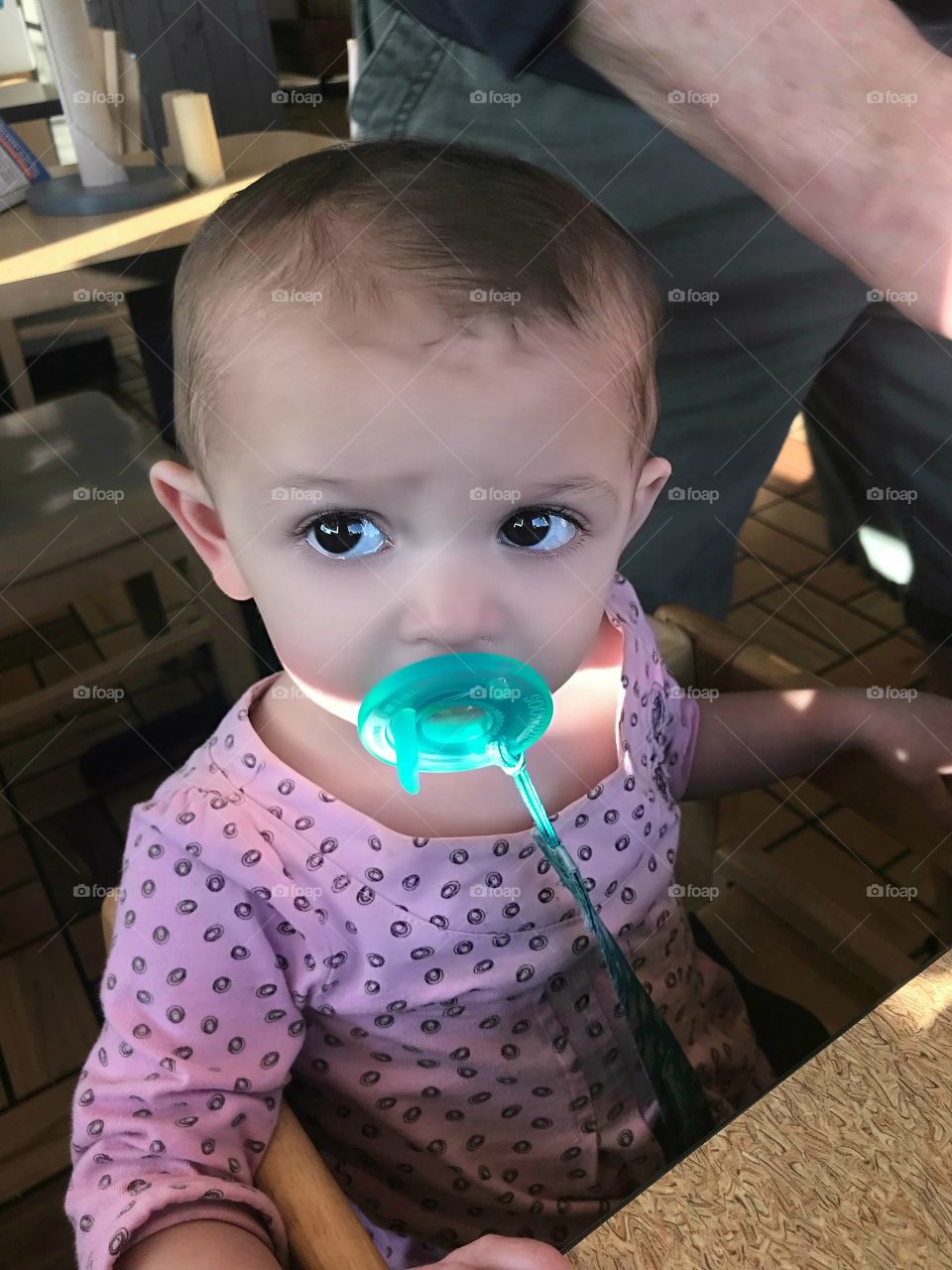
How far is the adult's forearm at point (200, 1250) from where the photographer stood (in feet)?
1.14

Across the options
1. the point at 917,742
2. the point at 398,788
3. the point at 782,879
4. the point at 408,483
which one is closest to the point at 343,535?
the point at 408,483

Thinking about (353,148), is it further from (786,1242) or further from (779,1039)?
(779,1039)

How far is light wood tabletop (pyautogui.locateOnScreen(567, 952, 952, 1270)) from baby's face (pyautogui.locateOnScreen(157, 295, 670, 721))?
21 centimetres

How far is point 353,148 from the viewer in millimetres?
408

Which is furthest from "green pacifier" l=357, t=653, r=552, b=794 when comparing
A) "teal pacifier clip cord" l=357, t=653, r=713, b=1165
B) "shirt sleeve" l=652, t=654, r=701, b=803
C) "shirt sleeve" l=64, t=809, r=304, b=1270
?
"shirt sleeve" l=652, t=654, r=701, b=803

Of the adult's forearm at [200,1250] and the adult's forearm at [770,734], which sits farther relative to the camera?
the adult's forearm at [770,734]

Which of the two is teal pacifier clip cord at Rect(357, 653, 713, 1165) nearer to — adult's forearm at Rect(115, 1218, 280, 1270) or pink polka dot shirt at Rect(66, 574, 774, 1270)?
pink polka dot shirt at Rect(66, 574, 774, 1270)

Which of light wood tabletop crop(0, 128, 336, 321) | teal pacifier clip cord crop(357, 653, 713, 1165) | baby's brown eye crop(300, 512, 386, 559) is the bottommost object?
teal pacifier clip cord crop(357, 653, 713, 1165)

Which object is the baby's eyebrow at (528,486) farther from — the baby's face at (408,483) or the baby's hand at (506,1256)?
the baby's hand at (506,1256)

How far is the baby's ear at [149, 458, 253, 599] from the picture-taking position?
0.43 m

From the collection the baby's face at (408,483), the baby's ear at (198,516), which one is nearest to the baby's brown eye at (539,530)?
the baby's face at (408,483)

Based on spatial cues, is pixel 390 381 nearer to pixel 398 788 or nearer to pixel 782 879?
pixel 398 788

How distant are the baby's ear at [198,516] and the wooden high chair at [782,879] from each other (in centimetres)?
19

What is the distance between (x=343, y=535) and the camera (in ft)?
1.27
